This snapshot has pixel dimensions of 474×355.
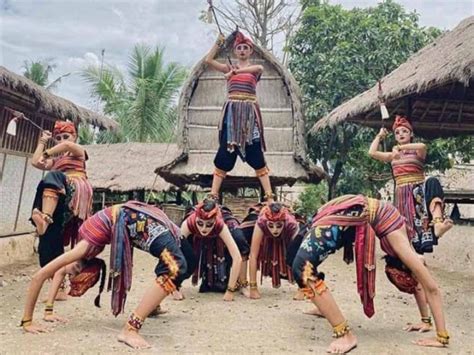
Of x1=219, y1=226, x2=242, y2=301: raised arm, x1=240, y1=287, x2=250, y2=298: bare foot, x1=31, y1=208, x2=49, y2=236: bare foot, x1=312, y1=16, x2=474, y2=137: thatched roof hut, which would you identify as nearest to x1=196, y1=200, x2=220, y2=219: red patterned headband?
x1=219, y1=226, x2=242, y2=301: raised arm

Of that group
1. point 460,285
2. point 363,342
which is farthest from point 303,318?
point 460,285

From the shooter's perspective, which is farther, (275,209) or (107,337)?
(275,209)

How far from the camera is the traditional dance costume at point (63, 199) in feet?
16.3

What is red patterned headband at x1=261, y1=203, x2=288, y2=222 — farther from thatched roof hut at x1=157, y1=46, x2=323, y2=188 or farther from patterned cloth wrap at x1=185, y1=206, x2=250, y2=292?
thatched roof hut at x1=157, y1=46, x2=323, y2=188

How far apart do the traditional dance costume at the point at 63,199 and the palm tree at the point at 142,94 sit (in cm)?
1321

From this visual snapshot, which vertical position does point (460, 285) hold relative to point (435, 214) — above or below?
below

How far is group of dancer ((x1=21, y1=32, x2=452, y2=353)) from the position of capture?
3975 millimetres

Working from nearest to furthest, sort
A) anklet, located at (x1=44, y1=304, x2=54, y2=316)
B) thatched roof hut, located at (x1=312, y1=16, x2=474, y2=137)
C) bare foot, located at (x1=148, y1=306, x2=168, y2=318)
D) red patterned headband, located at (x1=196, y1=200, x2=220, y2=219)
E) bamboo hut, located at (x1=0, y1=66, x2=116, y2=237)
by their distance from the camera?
anklet, located at (x1=44, y1=304, x2=54, y2=316) → bare foot, located at (x1=148, y1=306, x2=168, y2=318) → red patterned headband, located at (x1=196, y1=200, x2=220, y2=219) → thatched roof hut, located at (x1=312, y1=16, x2=474, y2=137) → bamboo hut, located at (x1=0, y1=66, x2=116, y2=237)

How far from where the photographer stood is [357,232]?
4055mm

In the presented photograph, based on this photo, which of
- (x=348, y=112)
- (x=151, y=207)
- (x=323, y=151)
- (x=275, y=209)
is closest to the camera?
(x=151, y=207)

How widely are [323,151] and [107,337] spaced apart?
10.1m

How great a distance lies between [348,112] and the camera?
878cm

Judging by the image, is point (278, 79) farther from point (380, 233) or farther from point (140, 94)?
point (140, 94)

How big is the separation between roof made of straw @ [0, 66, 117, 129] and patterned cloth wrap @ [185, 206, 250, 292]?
119 inches
